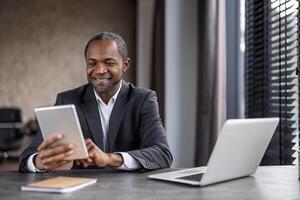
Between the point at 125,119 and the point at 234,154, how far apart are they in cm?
63

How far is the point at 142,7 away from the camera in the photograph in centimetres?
450

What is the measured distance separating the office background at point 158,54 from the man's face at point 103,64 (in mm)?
1158

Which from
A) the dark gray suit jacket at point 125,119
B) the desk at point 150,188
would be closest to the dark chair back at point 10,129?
the dark gray suit jacket at point 125,119

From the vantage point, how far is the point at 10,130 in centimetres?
464

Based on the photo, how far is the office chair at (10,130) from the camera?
4.61 meters

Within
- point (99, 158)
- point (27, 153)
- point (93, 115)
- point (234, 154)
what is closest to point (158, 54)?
point (93, 115)

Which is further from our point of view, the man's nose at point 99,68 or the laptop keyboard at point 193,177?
the man's nose at point 99,68

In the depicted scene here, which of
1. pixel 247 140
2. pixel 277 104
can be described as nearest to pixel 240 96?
pixel 277 104

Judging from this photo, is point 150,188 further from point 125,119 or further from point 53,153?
point 125,119

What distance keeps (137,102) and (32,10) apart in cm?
351

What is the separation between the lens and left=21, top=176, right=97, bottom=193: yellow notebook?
3.72 feet

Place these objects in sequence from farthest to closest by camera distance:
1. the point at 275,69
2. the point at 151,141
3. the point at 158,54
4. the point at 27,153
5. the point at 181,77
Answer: the point at 158,54 → the point at 181,77 → the point at 275,69 → the point at 151,141 → the point at 27,153

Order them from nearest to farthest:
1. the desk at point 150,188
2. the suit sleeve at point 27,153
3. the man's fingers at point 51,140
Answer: the desk at point 150,188
the man's fingers at point 51,140
the suit sleeve at point 27,153

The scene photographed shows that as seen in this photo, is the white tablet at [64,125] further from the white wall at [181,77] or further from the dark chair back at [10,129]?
the dark chair back at [10,129]
